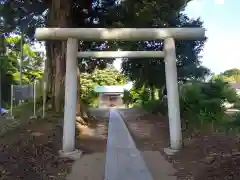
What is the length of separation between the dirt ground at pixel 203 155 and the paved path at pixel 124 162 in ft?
Result: 1.66

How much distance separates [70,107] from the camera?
26.4 ft

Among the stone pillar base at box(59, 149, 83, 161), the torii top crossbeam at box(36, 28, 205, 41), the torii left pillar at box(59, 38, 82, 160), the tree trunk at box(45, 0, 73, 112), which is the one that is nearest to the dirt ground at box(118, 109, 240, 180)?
the stone pillar base at box(59, 149, 83, 161)

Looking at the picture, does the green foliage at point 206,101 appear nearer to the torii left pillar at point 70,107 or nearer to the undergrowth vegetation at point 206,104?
the undergrowth vegetation at point 206,104

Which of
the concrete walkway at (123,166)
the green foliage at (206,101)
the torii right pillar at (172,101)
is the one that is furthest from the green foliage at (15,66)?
the concrete walkway at (123,166)

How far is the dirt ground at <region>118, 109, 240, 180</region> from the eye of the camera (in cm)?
563

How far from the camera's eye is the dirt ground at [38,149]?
20.4ft

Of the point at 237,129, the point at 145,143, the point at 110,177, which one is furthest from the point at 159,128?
the point at 110,177

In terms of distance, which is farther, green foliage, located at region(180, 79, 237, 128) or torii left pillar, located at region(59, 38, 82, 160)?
green foliage, located at region(180, 79, 237, 128)

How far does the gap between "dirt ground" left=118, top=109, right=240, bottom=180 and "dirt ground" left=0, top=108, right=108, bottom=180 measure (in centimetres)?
150

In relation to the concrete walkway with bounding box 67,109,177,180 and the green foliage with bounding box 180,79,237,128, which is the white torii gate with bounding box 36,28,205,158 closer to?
the concrete walkway with bounding box 67,109,177,180

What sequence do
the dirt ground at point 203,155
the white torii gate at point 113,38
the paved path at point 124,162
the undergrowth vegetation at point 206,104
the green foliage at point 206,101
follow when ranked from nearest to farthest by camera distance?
the dirt ground at point 203,155 → the paved path at point 124,162 → the white torii gate at point 113,38 → the undergrowth vegetation at point 206,104 → the green foliage at point 206,101

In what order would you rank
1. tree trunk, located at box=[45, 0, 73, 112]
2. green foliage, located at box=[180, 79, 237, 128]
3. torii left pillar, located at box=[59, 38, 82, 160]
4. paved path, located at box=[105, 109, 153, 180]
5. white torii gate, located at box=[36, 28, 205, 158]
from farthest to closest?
1. tree trunk, located at box=[45, 0, 73, 112]
2. green foliage, located at box=[180, 79, 237, 128]
3. white torii gate, located at box=[36, 28, 205, 158]
4. torii left pillar, located at box=[59, 38, 82, 160]
5. paved path, located at box=[105, 109, 153, 180]

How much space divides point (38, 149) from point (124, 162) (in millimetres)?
1962

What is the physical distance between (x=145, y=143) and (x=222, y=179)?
4.33 m
